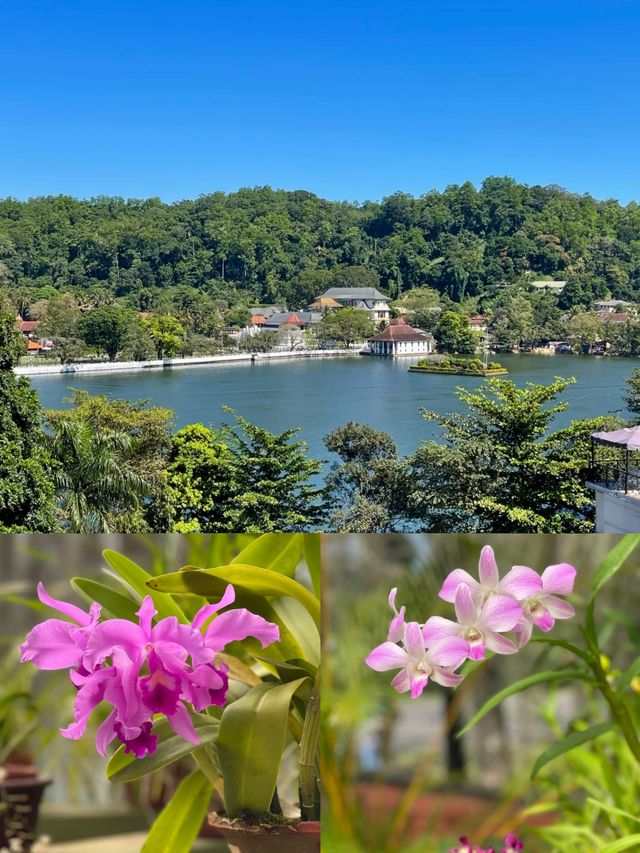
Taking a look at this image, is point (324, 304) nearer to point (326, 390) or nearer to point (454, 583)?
point (326, 390)

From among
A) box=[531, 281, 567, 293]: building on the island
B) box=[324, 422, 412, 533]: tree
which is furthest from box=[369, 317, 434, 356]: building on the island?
box=[324, 422, 412, 533]: tree

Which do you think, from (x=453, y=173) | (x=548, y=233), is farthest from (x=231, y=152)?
(x=548, y=233)

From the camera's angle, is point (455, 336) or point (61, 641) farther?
point (455, 336)

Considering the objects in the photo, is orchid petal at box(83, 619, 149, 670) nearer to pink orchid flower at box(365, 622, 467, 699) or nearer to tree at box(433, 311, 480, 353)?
pink orchid flower at box(365, 622, 467, 699)

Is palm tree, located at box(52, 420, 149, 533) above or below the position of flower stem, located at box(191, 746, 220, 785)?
below

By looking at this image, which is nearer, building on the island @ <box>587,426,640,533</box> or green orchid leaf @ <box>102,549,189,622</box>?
green orchid leaf @ <box>102,549,189,622</box>

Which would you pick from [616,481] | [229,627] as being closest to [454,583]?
[229,627]

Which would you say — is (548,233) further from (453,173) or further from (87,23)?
(87,23)
